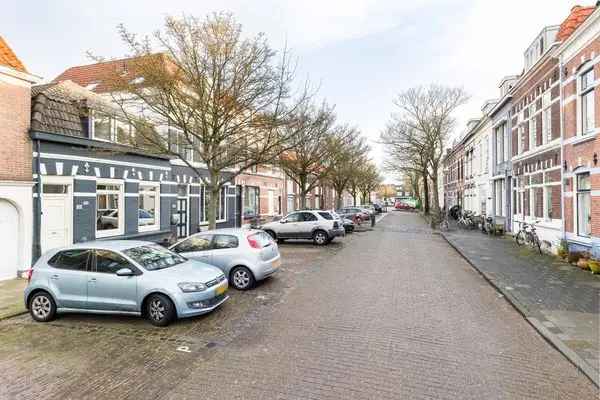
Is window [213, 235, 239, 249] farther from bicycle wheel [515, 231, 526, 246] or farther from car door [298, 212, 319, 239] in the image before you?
bicycle wheel [515, 231, 526, 246]

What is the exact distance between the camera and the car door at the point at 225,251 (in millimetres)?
8422

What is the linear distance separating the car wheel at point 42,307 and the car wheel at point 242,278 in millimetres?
3557

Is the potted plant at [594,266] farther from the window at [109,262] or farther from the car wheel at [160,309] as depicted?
the window at [109,262]

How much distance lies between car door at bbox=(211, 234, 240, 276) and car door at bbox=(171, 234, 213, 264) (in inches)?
5.2

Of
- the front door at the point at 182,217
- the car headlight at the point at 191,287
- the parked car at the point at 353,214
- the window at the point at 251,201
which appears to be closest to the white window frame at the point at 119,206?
the front door at the point at 182,217

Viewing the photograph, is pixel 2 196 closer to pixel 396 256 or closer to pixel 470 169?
pixel 396 256

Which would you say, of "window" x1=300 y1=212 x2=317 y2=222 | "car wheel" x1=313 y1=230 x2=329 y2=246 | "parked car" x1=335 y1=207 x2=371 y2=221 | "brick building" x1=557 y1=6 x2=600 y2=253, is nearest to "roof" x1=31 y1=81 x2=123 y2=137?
"window" x1=300 y1=212 x2=317 y2=222

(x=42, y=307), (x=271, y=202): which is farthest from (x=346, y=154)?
(x=42, y=307)

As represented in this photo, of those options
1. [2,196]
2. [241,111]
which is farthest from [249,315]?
[2,196]

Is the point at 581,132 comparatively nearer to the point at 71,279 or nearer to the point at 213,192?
the point at 213,192

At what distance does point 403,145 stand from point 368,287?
2503 centimetres

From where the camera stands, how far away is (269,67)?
35.0 feet

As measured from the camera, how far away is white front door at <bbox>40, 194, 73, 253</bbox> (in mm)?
10398

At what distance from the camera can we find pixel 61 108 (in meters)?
11.3
